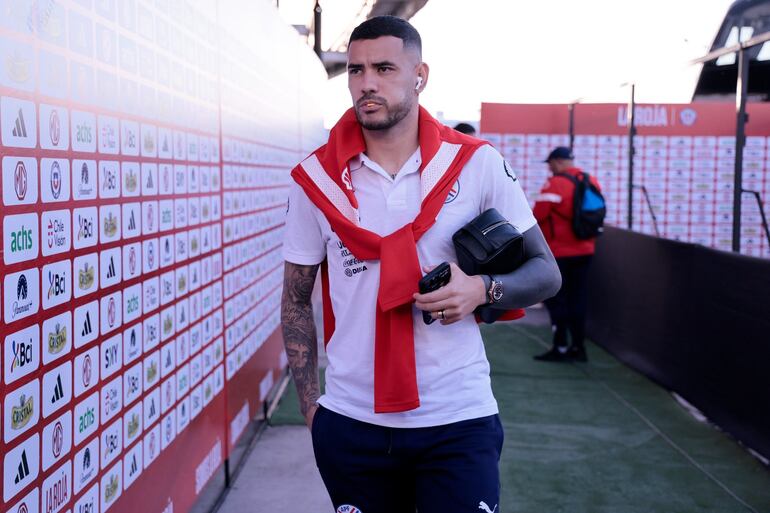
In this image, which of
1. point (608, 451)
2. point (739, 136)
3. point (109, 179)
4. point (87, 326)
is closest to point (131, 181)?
point (109, 179)

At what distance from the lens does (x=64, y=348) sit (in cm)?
243

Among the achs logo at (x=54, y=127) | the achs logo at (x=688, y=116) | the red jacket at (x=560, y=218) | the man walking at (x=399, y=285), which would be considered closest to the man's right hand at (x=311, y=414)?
the man walking at (x=399, y=285)

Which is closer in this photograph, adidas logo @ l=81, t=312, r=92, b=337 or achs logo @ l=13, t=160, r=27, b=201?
achs logo @ l=13, t=160, r=27, b=201

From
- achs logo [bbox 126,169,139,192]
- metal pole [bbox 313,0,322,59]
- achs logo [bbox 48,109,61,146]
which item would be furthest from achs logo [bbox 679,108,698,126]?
achs logo [bbox 48,109,61,146]

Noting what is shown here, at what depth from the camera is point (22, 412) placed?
7.13 feet

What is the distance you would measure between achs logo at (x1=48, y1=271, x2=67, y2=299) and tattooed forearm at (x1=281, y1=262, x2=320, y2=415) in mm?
573

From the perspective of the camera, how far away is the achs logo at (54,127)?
2344 mm

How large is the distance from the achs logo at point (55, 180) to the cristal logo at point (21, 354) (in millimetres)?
381

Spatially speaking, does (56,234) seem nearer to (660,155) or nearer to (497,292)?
(497,292)

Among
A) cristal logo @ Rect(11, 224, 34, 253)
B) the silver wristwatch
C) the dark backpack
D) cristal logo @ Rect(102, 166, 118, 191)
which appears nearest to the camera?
cristal logo @ Rect(11, 224, 34, 253)

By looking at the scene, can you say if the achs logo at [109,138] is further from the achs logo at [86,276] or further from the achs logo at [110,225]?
the achs logo at [86,276]

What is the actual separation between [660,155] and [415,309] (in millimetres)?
11736

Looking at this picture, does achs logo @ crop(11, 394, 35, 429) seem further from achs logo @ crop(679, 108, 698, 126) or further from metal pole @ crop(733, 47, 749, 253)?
achs logo @ crop(679, 108, 698, 126)

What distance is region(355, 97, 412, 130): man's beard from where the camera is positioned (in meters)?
2.38
